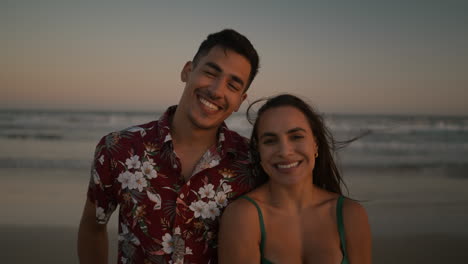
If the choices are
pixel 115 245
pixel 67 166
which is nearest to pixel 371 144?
pixel 67 166

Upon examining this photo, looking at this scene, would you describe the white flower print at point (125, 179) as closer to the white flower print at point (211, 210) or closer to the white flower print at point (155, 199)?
the white flower print at point (155, 199)

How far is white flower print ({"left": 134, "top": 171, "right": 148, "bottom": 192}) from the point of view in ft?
9.11

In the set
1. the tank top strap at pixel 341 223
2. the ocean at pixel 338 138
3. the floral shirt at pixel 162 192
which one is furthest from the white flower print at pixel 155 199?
the ocean at pixel 338 138

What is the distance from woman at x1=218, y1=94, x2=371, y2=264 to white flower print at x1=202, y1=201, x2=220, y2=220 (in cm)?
12

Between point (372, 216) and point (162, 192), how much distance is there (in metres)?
4.44

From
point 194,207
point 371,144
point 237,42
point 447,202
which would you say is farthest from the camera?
point 371,144

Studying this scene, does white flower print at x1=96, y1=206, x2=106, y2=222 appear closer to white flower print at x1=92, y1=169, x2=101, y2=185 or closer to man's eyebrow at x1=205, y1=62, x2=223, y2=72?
white flower print at x1=92, y1=169, x2=101, y2=185

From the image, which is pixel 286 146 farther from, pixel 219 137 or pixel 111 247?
pixel 111 247

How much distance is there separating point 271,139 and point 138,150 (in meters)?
0.87

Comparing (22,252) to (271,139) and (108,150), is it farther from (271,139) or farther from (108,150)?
(271,139)

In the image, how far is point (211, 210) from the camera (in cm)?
279

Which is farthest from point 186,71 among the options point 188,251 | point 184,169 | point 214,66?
point 188,251

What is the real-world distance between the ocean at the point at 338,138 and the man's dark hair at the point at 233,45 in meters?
1.52

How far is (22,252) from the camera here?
518 centimetres
